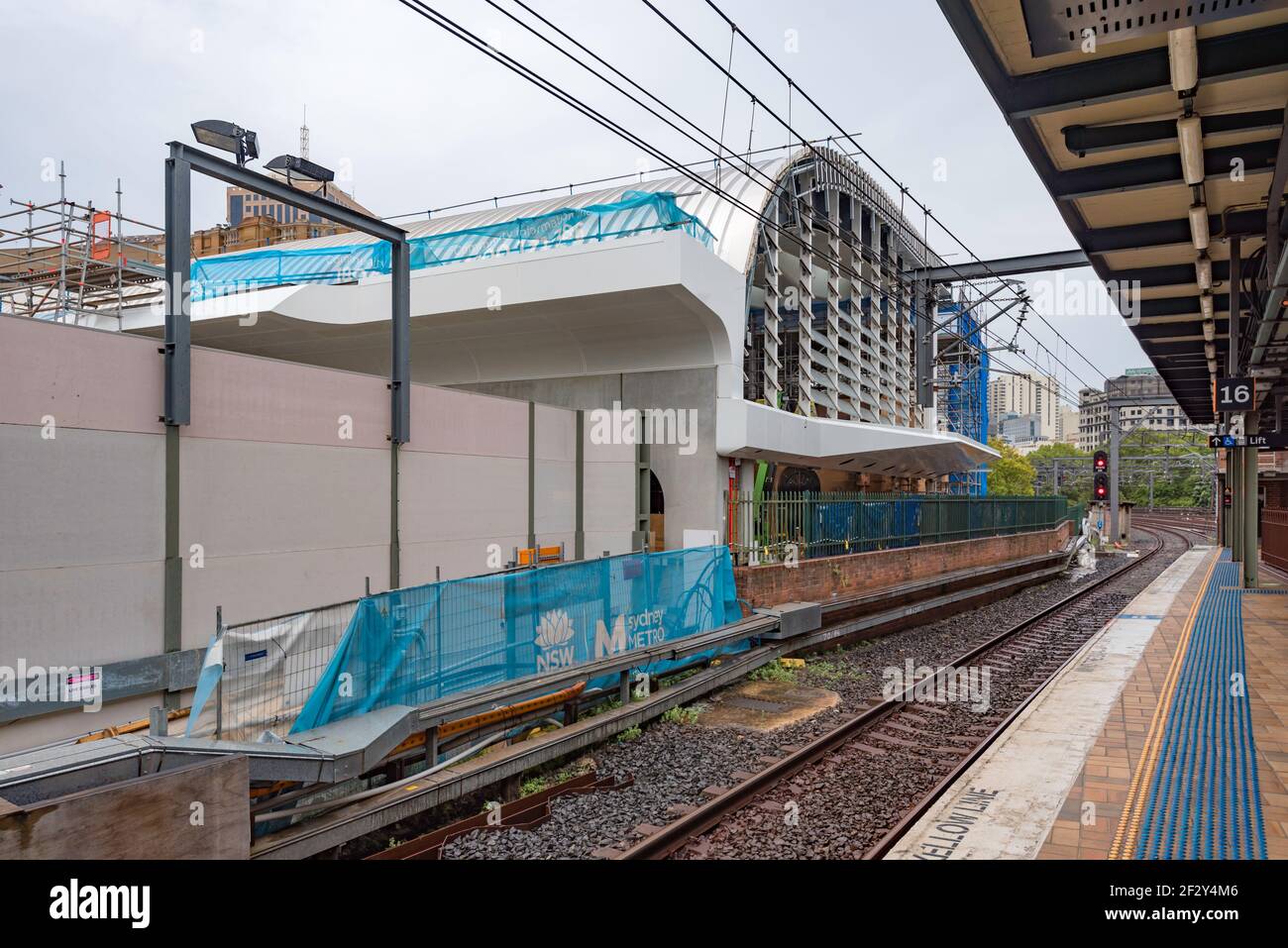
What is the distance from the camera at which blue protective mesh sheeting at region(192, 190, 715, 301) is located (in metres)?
16.2

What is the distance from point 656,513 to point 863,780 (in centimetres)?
1060

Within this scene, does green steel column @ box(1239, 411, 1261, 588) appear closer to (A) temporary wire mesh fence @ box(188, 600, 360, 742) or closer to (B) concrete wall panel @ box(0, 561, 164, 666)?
(A) temporary wire mesh fence @ box(188, 600, 360, 742)

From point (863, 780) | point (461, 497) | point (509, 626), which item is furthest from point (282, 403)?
point (863, 780)

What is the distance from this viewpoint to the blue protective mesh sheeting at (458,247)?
53.2 feet

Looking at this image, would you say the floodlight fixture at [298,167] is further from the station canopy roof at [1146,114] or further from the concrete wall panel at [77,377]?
the station canopy roof at [1146,114]

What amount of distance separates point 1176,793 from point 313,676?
7.59m

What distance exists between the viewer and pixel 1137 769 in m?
7.58

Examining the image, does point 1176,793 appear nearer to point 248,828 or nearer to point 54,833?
point 248,828

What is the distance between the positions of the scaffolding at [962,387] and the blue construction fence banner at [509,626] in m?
32.6

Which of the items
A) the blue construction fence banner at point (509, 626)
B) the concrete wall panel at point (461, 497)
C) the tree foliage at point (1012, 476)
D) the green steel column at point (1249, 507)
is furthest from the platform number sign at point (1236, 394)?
the tree foliage at point (1012, 476)

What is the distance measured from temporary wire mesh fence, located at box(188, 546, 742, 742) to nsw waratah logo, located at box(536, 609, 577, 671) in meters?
0.01

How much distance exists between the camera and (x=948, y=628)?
60.6 feet

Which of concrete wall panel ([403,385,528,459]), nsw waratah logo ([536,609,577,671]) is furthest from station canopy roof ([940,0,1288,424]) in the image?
concrete wall panel ([403,385,528,459])

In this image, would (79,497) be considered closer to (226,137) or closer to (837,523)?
(226,137)
